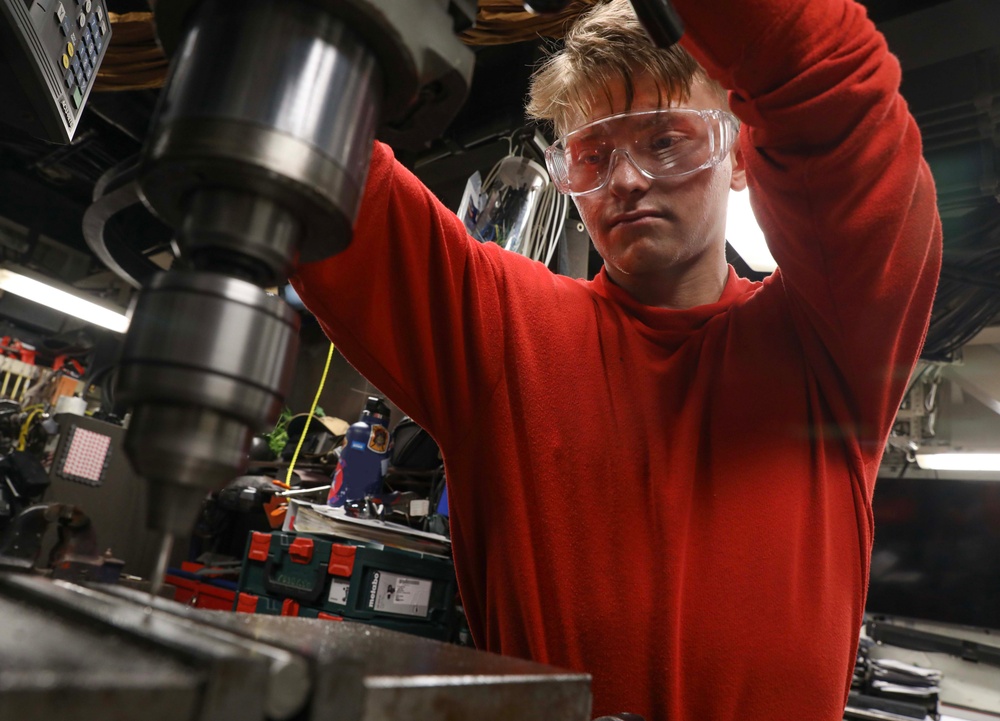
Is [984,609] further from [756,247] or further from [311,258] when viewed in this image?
[311,258]

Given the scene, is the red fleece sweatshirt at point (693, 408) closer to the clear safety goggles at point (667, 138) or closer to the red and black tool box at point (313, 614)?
the clear safety goggles at point (667, 138)

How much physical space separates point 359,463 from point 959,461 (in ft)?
15.4

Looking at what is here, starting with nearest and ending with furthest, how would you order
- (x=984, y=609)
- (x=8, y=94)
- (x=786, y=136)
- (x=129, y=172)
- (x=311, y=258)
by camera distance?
(x=311, y=258), (x=786, y=136), (x=8, y=94), (x=129, y=172), (x=984, y=609)

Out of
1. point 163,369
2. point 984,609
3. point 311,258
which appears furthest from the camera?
point 984,609

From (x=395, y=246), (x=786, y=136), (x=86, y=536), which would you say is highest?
(x=786, y=136)

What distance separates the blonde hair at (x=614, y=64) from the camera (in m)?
1.18

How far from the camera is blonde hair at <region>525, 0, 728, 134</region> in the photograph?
3.87 feet

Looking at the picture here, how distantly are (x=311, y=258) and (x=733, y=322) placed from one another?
2.68ft

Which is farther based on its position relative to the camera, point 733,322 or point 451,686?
point 733,322

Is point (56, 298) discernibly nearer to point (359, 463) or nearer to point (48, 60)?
point (359, 463)

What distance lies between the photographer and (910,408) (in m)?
5.30

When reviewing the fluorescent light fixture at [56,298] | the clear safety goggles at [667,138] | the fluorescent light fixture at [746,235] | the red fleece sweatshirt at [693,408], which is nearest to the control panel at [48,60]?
the red fleece sweatshirt at [693,408]

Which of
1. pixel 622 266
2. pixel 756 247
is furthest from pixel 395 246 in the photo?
pixel 756 247

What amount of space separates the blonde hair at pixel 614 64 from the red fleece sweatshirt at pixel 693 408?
1.18ft
